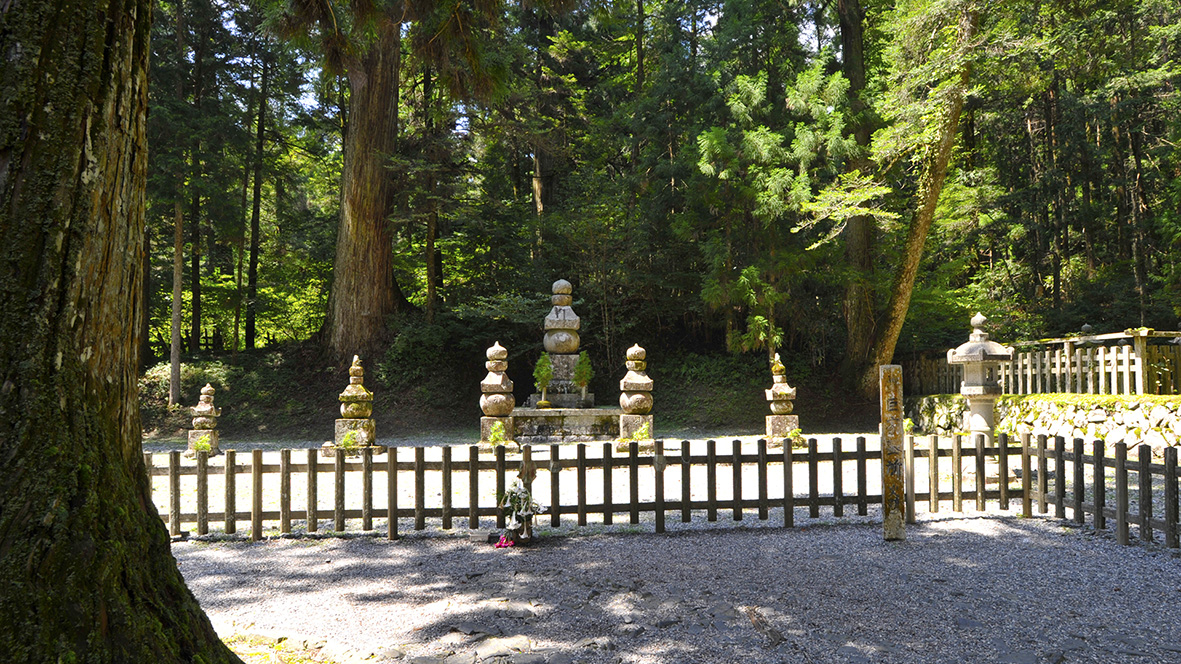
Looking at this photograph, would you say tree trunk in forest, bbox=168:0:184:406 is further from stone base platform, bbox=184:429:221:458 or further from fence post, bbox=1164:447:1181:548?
fence post, bbox=1164:447:1181:548

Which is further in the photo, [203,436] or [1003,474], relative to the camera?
[203,436]

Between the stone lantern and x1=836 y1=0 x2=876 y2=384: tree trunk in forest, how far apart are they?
23.4ft

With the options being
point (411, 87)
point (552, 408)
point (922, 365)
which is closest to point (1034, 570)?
point (552, 408)

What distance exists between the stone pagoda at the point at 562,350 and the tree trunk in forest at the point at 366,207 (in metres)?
5.55

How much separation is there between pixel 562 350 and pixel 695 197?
5719 millimetres

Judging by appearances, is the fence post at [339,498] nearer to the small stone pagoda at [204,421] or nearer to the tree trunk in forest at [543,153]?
the small stone pagoda at [204,421]

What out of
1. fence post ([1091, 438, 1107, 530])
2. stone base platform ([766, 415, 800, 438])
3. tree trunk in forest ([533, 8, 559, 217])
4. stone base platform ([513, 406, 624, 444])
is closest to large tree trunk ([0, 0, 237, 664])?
fence post ([1091, 438, 1107, 530])

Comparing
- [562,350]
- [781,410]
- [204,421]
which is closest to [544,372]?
[562,350]

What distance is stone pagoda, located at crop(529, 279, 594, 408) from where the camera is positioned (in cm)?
1280

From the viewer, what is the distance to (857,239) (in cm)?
1552

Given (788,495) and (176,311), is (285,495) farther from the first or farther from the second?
(176,311)

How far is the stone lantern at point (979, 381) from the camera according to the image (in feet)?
24.2


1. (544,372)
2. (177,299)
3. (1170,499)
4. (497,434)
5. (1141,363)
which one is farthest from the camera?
(177,299)

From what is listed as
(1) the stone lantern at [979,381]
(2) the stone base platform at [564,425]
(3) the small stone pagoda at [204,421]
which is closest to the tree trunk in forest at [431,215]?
(2) the stone base platform at [564,425]
